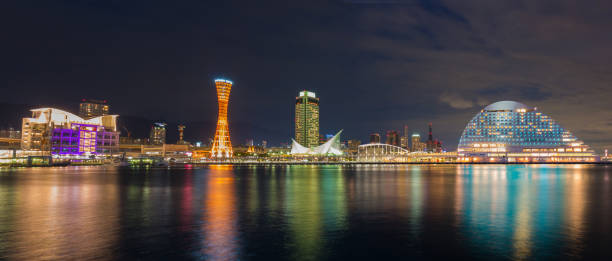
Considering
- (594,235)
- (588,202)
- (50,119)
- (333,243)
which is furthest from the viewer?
(50,119)

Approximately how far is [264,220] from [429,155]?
159 meters

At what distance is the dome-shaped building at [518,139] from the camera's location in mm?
138125

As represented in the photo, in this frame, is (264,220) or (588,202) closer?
(264,220)

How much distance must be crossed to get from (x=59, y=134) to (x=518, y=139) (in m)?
154

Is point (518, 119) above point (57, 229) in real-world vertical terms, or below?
above

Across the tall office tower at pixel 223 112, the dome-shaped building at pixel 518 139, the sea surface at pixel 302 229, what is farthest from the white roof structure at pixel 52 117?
the dome-shaped building at pixel 518 139

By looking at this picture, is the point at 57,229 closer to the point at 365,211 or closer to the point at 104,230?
the point at 104,230

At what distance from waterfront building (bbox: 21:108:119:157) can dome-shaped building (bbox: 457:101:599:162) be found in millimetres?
134224

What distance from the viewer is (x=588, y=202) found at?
23547 mm

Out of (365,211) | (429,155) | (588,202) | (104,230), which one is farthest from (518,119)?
(104,230)

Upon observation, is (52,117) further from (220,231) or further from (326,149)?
(220,231)

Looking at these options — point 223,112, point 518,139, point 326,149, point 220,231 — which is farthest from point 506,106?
point 220,231

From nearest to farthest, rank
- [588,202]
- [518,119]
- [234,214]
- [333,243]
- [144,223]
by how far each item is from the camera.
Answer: [333,243]
[144,223]
[234,214]
[588,202]
[518,119]

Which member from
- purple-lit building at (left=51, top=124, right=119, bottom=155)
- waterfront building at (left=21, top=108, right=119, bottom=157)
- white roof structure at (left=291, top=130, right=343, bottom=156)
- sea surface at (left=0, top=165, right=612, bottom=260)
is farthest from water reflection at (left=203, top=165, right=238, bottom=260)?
white roof structure at (left=291, top=130, right=343, bottom=156)
